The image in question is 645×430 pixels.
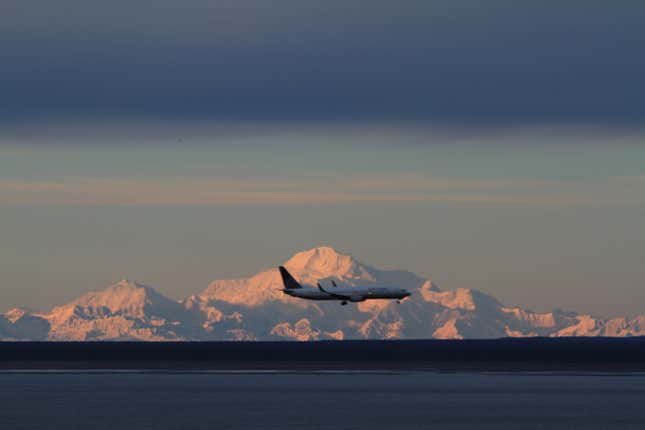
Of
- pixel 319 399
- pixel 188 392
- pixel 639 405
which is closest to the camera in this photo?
pixel 639 405

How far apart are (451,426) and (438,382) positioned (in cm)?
5753

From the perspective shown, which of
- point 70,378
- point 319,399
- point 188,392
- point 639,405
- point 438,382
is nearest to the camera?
point 639,405

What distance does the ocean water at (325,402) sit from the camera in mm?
106438

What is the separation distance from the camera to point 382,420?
10850 centimetres

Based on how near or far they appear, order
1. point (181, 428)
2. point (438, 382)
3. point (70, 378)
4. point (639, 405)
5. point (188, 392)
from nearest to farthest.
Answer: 1. point (181, 428)
2. point (639, 405)
3. point (188, 392)
4. point (438, 382)
5. point (70, 378)

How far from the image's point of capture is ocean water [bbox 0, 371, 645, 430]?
10644 centimetres

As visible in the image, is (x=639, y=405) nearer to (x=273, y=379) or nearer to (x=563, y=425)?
(x=563, y=425)

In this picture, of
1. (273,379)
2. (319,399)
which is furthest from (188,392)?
(273,379)

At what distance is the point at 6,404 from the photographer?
12256 centimetres

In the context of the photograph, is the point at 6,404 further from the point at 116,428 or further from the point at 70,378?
the point at 70,378

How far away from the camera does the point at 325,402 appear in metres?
126

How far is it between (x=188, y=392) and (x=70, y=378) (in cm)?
3495

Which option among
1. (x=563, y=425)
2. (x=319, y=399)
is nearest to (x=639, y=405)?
(x=563, y=425)

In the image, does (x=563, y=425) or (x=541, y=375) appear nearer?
(x=563, y=425)
